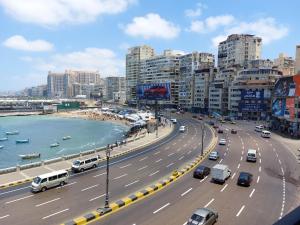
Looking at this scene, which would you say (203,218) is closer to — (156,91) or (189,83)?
(156,91)

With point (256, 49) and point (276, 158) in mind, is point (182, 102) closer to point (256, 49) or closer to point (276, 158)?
point (256, 49)

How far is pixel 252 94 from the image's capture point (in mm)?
126688

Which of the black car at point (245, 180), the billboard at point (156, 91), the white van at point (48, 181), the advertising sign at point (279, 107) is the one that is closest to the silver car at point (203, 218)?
the black car at point (245, 180)

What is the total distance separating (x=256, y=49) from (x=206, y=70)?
44.6 m

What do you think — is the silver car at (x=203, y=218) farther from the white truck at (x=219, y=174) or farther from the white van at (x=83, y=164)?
the white van at (x=83, y=164)

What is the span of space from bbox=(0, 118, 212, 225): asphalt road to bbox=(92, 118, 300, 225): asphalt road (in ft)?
13.6

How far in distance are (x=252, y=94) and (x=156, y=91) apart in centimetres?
4935

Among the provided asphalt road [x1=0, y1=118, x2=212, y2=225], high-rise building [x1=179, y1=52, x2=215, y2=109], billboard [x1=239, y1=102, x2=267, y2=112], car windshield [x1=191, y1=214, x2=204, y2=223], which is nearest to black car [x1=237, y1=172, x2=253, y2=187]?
asphalt road [x1=0, y1=118, x2=212, y2=225]

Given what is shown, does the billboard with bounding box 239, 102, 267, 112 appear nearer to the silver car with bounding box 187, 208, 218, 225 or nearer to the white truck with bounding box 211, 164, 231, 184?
the white truck with bounding box 211, 164, 231, 184

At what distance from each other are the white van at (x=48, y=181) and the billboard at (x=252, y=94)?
10640cm

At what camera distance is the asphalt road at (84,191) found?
27547 mm

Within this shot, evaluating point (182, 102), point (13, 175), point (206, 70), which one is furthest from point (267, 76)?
point (13, 175)

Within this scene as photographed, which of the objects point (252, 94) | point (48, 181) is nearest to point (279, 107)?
point (252, 94)

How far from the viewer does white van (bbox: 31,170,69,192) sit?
33.9m
